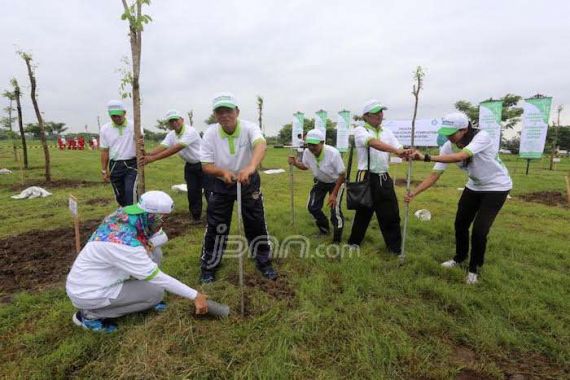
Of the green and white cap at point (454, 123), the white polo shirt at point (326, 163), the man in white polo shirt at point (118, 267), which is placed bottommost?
the man in white polo shirt at point (118, 267)

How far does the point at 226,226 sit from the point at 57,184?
400 inches

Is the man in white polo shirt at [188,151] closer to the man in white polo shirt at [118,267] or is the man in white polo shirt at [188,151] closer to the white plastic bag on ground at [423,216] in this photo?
the man in white polo shirt at [118,267]

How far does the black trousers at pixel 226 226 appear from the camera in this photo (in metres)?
3.73

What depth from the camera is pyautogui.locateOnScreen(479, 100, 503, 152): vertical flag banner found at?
1284cm

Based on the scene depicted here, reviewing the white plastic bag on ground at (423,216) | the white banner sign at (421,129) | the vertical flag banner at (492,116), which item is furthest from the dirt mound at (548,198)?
the white banner sign at (421,129)

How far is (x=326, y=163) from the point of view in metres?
5.04

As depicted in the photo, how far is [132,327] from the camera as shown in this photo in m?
2.88

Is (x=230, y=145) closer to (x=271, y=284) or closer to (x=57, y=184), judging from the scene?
(x=271, y=284)

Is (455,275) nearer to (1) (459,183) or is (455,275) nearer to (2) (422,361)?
(2) (422,361)

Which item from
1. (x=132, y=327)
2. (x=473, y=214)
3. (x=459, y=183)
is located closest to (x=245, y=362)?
(x=132, y=327)

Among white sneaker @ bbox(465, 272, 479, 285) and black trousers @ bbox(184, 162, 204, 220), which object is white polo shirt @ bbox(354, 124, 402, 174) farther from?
black trousers @ bbox(184, 162, 204, 220)

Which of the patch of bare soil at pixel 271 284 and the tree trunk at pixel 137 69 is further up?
the tree trunk at pixel 137 69

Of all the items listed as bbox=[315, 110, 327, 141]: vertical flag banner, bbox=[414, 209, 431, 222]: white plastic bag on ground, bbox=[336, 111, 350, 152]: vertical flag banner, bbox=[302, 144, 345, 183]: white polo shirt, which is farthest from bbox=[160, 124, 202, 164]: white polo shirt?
bbox=[336, 111, 350, 152]: vertical flag banner

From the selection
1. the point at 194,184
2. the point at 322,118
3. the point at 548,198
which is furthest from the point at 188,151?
the point at 322,118
